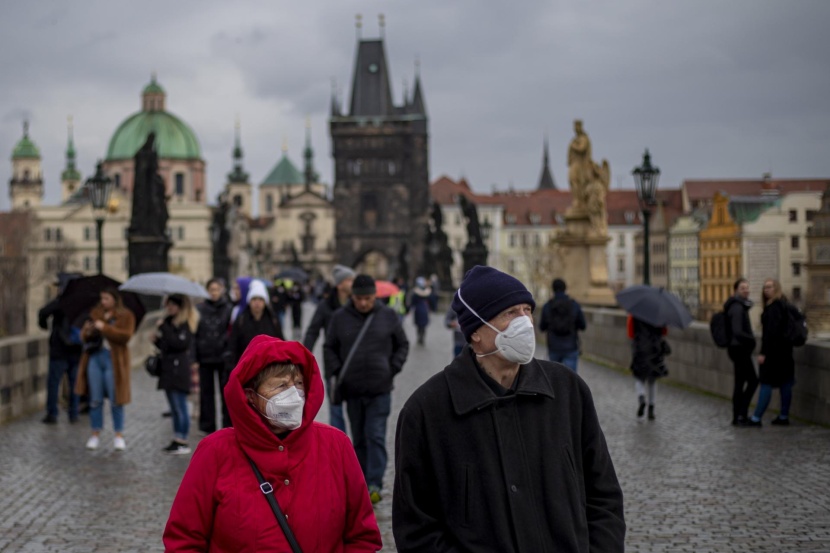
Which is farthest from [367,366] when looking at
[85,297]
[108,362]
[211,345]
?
[85,297]

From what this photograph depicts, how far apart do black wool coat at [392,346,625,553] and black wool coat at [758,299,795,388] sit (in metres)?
8.71

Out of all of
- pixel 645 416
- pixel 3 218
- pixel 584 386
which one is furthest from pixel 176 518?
pixel 3 218

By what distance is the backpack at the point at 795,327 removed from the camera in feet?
39.1

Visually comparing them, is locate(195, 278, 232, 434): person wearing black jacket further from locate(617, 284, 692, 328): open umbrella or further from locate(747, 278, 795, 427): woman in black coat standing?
locate(747, 278, 795, 427): woman in black coat standing

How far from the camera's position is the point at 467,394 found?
12.1 ft

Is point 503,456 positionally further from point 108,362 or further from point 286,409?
point 108,362

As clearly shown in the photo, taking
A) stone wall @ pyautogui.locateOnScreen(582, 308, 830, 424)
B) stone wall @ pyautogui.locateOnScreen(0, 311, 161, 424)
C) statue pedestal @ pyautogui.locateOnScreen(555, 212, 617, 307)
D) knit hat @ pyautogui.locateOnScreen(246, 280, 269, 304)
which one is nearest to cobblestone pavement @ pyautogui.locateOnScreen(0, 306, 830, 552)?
stone wall @ pyautogui.locateOnScreen(0, 311, 161, 424)

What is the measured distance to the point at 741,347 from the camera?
41.5 feet

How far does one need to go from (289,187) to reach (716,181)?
9493 centimetres

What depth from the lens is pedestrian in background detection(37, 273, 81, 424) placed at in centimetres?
1370

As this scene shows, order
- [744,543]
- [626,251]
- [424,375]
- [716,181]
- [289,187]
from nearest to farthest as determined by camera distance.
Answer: [744,543] → [424,375] → [716,181] → [626,251] → [289,187]

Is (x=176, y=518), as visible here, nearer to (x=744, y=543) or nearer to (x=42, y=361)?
(x=744, y=543)

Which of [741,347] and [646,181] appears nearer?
[741,347]

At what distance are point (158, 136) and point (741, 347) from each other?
136 m
